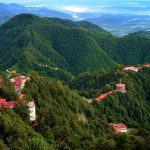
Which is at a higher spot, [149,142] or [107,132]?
[149,142]

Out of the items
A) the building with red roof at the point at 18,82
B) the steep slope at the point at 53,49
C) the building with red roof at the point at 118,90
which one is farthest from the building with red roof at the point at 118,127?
the steep slope at the point at 53,49

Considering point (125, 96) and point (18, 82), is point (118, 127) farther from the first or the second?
point (18, 82)

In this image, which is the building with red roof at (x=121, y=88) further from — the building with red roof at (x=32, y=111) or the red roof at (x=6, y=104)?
the red roof at (x=6, y=104)

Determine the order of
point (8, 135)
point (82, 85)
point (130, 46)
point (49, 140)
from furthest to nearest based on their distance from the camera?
1. point (130, 46)
2. point (82, 85)
3. point (49, 140)
4. point (8, 135)

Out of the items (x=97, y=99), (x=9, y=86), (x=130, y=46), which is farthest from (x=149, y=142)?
(x=130, y=46)

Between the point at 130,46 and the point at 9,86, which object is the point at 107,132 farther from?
the point at 130,46

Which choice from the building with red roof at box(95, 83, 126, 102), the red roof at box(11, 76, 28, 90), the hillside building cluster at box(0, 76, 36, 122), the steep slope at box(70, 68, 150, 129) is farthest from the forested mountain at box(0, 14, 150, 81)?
the hillside building cluster at box(0, 76, 36, 122)

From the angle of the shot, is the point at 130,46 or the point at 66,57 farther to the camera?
the point at 130,46
